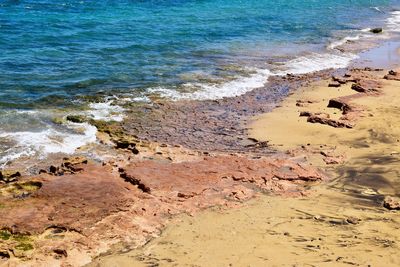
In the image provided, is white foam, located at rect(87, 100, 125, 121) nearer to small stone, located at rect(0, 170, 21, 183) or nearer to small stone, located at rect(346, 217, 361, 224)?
small stone, located at rect(0, 170, 21, 183)

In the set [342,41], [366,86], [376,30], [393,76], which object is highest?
[376,30]

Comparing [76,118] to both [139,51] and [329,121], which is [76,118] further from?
[139,51]

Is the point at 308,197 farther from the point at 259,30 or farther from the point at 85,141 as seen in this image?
the point at 259,30

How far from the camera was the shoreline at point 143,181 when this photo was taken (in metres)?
8.04

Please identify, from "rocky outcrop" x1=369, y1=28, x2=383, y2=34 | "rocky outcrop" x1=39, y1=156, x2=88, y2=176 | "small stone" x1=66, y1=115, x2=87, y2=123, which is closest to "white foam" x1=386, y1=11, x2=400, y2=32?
"rocky outcrop" x1=369, y1=28, x2=383, y2=34

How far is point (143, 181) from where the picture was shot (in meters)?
9.90

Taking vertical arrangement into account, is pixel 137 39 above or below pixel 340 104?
above

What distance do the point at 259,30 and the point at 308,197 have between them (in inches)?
870

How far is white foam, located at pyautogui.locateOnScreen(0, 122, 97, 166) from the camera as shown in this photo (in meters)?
11.8

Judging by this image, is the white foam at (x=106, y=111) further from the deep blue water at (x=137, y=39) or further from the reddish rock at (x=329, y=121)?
the reddish rock at (x=329, y=121)

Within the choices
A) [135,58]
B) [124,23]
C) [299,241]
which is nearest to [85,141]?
[299,241]

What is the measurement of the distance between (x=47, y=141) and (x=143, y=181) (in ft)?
13.3

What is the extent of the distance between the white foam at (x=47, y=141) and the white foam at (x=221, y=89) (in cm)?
446

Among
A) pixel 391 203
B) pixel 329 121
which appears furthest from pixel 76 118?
pixel 391 203
